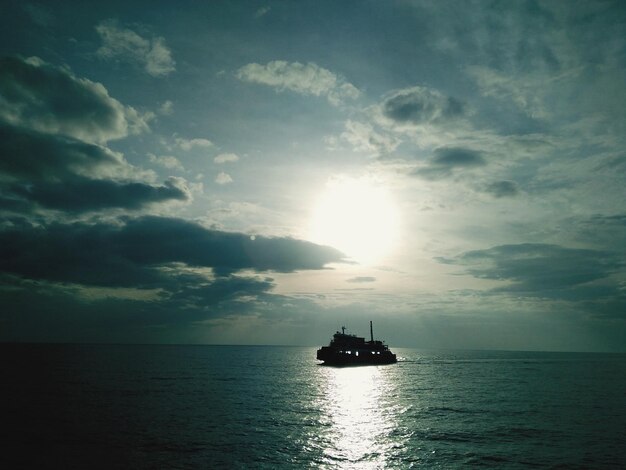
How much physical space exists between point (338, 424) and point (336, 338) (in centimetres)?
9024

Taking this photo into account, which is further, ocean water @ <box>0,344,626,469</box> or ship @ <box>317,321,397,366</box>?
ship @ <box>317,321,397,366</box>

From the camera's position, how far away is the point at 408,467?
1112 inches

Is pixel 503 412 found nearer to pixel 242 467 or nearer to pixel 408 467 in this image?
pixel 408 467

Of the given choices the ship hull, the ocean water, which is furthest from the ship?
the ocean water

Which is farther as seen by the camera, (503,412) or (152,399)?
(152,399)

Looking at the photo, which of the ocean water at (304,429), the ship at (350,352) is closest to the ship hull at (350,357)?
the ship at (350,352)

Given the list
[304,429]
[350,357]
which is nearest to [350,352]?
[350,357]

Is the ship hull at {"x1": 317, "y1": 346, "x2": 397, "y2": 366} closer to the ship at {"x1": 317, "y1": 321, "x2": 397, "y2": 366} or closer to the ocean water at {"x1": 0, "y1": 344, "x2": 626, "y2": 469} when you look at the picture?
the ship at {"x1": 317, "y1": 321, "x2": 397, "y2": 366}

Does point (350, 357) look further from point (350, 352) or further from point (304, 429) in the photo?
point (304, 429)

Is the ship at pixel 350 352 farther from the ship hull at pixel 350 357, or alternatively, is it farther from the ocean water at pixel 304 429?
the ocean water at pixel 304 429

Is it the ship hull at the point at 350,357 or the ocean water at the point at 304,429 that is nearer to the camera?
the ocean water at the point at 304,429

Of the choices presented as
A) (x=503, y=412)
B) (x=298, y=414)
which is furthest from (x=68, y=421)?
(x=503, y=412)

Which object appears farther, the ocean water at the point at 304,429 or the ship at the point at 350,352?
the ship at the point at 350,352

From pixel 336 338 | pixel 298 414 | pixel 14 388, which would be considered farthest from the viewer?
pixel 336 338
